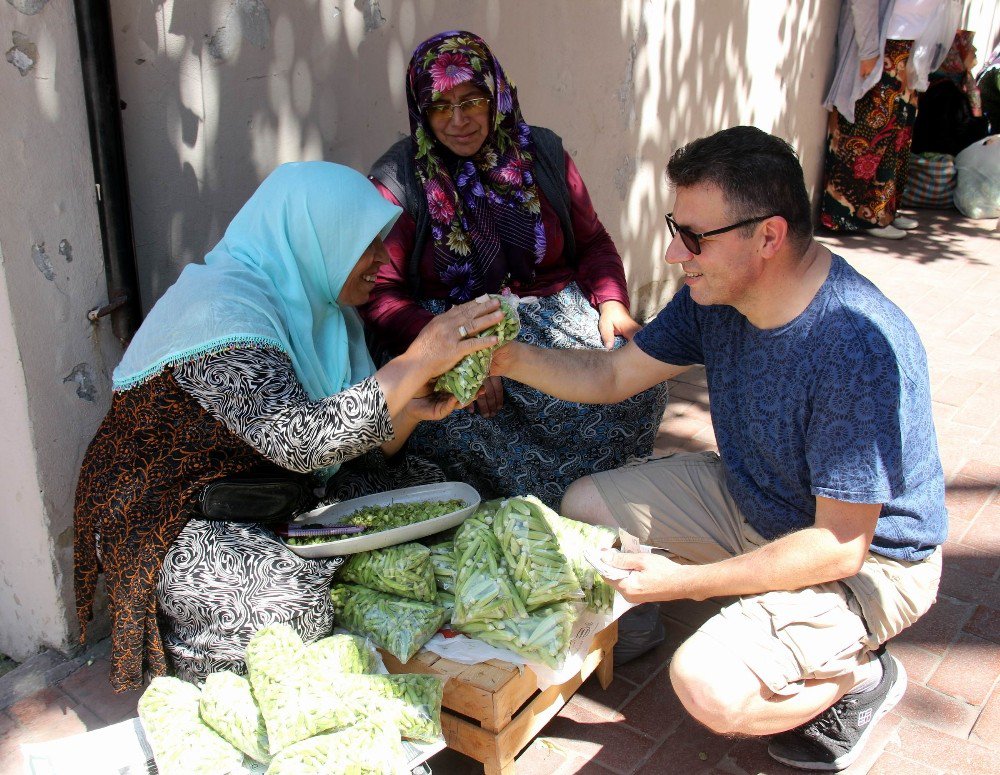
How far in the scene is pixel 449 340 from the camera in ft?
8.14

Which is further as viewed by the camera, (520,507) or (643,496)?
(643,496)

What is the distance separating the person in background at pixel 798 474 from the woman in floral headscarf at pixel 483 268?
834 mm

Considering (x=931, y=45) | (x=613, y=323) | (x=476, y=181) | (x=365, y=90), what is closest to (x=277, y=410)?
(x=476, y=181)

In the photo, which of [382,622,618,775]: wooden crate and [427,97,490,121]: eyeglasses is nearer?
[382,622,618,775]: wooden crate

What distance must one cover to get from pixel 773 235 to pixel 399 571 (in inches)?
51.7

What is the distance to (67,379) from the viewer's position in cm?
268

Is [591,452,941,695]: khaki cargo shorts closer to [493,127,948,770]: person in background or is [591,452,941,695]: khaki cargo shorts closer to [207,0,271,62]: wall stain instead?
[493,127,948,770]: person in background

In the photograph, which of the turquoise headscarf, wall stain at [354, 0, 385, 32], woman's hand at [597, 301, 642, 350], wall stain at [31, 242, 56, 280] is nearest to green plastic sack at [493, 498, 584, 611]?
the turquoise headscarf

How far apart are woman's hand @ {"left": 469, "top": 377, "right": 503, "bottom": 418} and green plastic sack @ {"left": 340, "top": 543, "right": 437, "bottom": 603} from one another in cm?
72

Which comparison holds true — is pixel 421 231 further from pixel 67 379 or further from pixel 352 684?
pixel 352 684

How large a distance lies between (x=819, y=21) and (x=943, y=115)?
2.04m

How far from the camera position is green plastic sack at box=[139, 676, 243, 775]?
215 centimetres

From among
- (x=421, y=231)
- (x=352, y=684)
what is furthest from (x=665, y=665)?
(x=421, y=231)

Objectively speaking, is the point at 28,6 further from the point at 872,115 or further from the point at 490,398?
the point at 872,115
